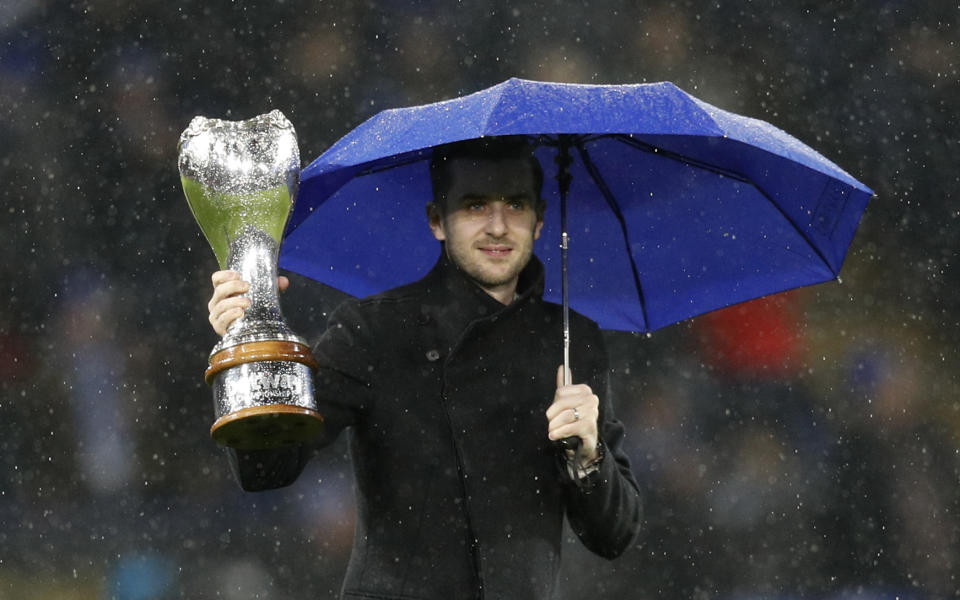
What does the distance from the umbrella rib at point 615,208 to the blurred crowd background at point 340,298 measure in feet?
7.75

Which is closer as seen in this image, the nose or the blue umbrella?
the nose

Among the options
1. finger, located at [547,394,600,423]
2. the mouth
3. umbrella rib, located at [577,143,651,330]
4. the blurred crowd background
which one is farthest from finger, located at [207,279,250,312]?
the blurred crowd background

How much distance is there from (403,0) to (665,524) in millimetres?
2549

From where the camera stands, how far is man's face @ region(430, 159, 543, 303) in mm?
3168

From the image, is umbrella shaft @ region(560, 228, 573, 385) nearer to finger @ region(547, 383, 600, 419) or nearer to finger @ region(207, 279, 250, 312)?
finger @ region(547, 383, 600, 419)

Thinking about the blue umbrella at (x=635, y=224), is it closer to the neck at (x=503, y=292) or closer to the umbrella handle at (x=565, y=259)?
the umbrella handle at (x=565, y=259)

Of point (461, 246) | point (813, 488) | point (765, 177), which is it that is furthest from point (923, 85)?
point (461, 246)

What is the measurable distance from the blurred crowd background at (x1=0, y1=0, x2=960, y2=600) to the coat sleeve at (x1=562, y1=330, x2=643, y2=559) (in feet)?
9.26

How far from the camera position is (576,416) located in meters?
2.96

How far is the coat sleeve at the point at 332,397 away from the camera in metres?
2.90

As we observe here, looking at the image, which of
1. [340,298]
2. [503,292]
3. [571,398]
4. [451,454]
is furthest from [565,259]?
[340,298]

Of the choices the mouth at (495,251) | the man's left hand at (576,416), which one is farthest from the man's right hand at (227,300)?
the man's left hand at (576,416)

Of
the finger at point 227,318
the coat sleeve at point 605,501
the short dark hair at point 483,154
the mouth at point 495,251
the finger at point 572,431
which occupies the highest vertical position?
the short dark hair at point 483,154

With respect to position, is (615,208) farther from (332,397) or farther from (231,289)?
(231,289)
